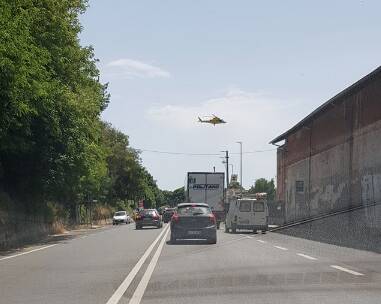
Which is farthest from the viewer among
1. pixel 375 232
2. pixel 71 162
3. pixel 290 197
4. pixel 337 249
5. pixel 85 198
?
pixel 85 198

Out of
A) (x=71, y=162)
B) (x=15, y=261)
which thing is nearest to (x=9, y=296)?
(x=15, y=261)

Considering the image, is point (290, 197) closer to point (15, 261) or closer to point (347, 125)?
point (347, 125)

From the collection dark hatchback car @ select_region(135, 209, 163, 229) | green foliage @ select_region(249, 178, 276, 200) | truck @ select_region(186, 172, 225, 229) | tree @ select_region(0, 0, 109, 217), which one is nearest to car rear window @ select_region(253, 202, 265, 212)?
truck @ select_region(186, 172, 225, 229)

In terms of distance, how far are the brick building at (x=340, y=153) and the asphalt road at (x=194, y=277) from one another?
13.1 meters

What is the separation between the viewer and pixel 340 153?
3759 cm

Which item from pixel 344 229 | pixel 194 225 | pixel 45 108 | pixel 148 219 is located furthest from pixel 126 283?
pixel 148 219

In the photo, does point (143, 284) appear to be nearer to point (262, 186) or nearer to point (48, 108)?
point (48, 108)

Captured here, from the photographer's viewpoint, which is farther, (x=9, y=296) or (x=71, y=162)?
(x=71, y=162)

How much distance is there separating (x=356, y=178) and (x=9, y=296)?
87.5ft

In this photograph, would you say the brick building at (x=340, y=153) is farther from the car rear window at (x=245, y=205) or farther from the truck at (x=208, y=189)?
the truck at (x=208, y=189)

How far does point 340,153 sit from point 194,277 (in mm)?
26312

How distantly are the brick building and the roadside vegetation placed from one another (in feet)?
42.2

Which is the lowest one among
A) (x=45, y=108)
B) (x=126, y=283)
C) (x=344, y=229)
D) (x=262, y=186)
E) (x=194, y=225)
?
(x=126, y=283)

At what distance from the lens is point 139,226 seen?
47.2 metres
